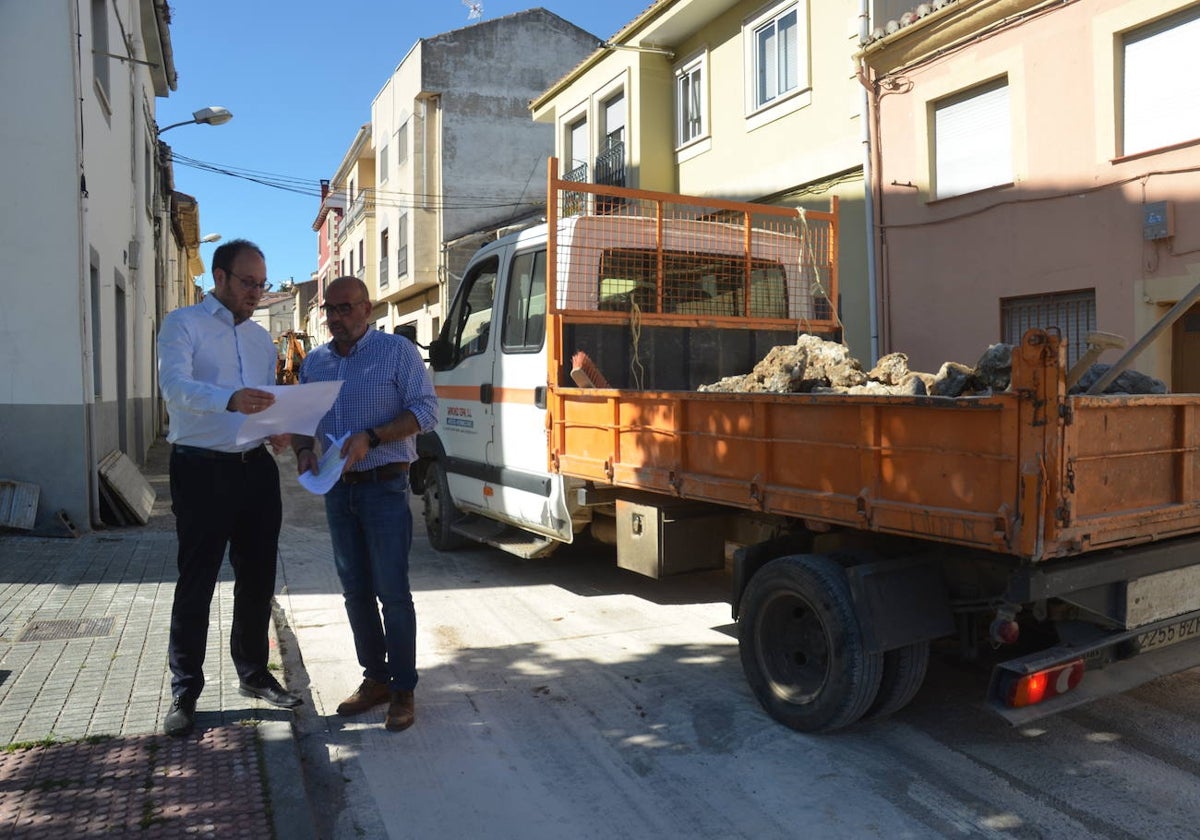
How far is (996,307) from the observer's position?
416 inches

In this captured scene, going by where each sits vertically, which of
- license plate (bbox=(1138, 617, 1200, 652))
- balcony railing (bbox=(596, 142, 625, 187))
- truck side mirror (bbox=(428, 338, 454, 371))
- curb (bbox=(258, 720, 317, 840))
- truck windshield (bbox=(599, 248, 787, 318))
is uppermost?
balcony railing (bbox=(596, 142, 625, 187))

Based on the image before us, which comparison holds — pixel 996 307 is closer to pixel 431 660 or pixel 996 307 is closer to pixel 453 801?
pixel 431 660

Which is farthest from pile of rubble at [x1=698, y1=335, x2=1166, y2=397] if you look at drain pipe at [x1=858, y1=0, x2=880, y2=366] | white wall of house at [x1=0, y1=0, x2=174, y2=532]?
drain pipe at [x1=858, y1=0, x2=880, y2=366]

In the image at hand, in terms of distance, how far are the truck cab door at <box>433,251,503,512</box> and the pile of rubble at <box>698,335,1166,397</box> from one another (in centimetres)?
178

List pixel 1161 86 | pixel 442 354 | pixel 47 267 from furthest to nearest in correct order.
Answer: pixel 1161 86 → pixel 47 267 → pixel 442 354

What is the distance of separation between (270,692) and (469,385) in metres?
3.38

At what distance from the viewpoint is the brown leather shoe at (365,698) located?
13.7ft

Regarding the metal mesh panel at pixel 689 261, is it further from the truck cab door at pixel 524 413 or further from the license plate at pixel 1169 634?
the license plate at pixel 1169 634

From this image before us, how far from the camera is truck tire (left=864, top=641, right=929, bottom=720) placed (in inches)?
148

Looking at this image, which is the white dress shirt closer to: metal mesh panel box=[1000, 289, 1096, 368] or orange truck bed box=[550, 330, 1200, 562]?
orange truck bed box=[550, 330, 1200, 562]

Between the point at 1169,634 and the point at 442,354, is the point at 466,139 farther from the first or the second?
the point at 1169,634

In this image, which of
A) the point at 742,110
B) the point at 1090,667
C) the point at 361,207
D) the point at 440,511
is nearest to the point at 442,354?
the point at 440,511

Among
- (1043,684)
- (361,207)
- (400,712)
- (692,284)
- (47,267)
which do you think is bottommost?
(400,712)

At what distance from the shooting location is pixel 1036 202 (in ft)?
33.0
